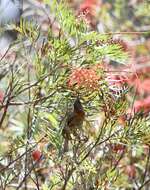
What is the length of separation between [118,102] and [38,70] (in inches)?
8.5

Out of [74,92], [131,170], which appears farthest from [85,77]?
[131,170]

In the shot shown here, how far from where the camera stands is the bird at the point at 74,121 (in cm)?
147

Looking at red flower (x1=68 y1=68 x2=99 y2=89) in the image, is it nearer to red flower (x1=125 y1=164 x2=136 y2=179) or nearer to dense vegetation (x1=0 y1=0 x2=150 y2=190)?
dense vegetation (x1=0 y1=0 x2=150 y2=190)

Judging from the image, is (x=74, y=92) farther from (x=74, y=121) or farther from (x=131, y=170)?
(x=131, y=170)

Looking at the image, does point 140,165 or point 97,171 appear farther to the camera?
point 140,165

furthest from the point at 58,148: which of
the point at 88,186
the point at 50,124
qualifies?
the point at 88,186

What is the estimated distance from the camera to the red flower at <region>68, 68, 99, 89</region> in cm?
141

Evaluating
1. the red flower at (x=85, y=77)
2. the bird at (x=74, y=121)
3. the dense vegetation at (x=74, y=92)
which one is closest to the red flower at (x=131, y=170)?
the dense vegetation at (x=74, y=92)

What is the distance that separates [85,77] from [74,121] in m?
0.14

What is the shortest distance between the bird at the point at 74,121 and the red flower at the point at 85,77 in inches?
2.4

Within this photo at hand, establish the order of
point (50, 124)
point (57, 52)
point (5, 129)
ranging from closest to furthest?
point (57, 52) → point (50, 124) → point (5, 129)

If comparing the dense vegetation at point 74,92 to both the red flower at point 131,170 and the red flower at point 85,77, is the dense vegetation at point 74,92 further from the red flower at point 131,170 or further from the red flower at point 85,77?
the red flower at point 131,170

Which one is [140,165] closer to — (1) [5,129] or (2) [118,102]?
(1) [5,129]

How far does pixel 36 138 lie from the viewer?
1616mm
